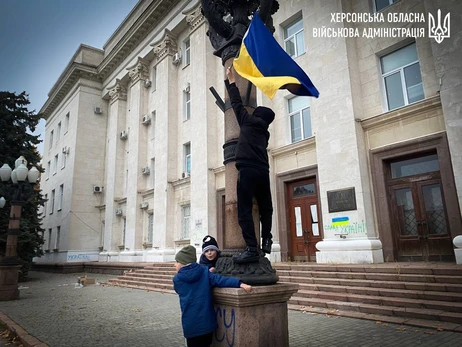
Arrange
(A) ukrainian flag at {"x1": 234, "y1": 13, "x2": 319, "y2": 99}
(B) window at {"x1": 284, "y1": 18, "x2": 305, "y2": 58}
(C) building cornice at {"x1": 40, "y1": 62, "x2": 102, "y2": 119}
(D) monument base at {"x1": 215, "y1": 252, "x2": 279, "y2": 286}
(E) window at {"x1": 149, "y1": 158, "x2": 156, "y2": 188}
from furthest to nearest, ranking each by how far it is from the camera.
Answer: (C) building cornice at {"x1": 40, "y1": 62, "x2": 102, "y2": 119}, (E) window at {"x1": 149, "y1": 158, "x2": 156, "y2": 188}, (B) window at {"x1": 284, "y1": 18, "x2": 305, "y2": 58}, (A) ukrainian flag at {"x1": 234, "y1": 13, "x2": 319, "y2": 99}, (D) monument base at {"x1": 215, "y1": 252, "x2": 279, "y2": 286}

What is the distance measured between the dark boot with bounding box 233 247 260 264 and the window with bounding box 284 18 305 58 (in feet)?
40.9

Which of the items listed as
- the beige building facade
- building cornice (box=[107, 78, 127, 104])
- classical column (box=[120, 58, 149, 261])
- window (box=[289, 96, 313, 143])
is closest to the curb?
the beige building facade

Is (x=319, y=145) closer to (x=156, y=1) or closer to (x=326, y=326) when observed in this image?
(x=326, y=326)

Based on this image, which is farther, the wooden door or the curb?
the wooden door

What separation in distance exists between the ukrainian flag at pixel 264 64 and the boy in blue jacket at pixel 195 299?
221 centimetres

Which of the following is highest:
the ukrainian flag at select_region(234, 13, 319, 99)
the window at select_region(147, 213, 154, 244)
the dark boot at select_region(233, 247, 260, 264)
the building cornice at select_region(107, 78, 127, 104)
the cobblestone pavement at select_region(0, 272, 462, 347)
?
the building cornice at select_region(107, 78, 127, 104)

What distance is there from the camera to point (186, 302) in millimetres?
3475

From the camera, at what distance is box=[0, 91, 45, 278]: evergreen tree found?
19016 mm

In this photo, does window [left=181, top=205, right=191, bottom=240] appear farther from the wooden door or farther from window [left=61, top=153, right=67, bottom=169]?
window [left=61, top=153, right=67, bottom=169]

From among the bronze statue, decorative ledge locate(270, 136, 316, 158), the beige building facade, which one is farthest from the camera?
decorative ledge locate(270, 136, 316, 158)

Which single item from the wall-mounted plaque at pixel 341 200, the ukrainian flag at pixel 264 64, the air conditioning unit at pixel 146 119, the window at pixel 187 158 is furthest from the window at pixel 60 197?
the ukrainian flag at pixel 264 64

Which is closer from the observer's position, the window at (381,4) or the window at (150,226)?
the window at (381,4)

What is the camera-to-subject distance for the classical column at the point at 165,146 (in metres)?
19.6

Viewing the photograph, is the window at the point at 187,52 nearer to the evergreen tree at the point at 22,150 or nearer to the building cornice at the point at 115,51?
the building cornice at the point at 115,51
